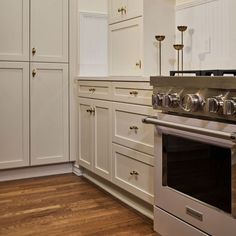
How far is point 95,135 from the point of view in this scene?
3035 millimetres

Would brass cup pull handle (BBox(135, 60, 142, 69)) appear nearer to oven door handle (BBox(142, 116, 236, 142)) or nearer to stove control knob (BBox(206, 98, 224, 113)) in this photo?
oven door handle (BBox(142, 116, 236, 142))

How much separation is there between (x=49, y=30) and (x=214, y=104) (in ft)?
7.39

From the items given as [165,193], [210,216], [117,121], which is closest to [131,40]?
[117,121]

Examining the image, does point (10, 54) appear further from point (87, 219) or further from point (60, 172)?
point (87, 219)

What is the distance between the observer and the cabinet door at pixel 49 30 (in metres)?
3.28

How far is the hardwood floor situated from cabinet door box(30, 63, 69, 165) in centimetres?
31

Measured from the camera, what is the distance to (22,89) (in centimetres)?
327

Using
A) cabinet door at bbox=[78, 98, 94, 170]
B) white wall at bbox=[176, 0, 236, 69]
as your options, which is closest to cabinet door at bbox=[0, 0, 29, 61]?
cabinet door at bbox=[78, 98, 94, 170]

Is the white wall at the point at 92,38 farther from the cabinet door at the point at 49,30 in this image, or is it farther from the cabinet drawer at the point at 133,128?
the cabinet drawer at the point at 133,128

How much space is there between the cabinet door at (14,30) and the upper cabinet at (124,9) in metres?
0.79

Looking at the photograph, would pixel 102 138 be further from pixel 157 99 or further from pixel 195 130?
pixel 195 130

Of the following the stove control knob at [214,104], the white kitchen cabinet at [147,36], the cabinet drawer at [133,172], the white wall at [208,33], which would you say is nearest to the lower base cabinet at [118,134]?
the cabinet drawer at [133,172]

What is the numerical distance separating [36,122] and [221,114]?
7.18 ft

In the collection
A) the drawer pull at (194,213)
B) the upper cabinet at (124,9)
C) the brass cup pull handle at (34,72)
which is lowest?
the drawer pull at (194,213)
